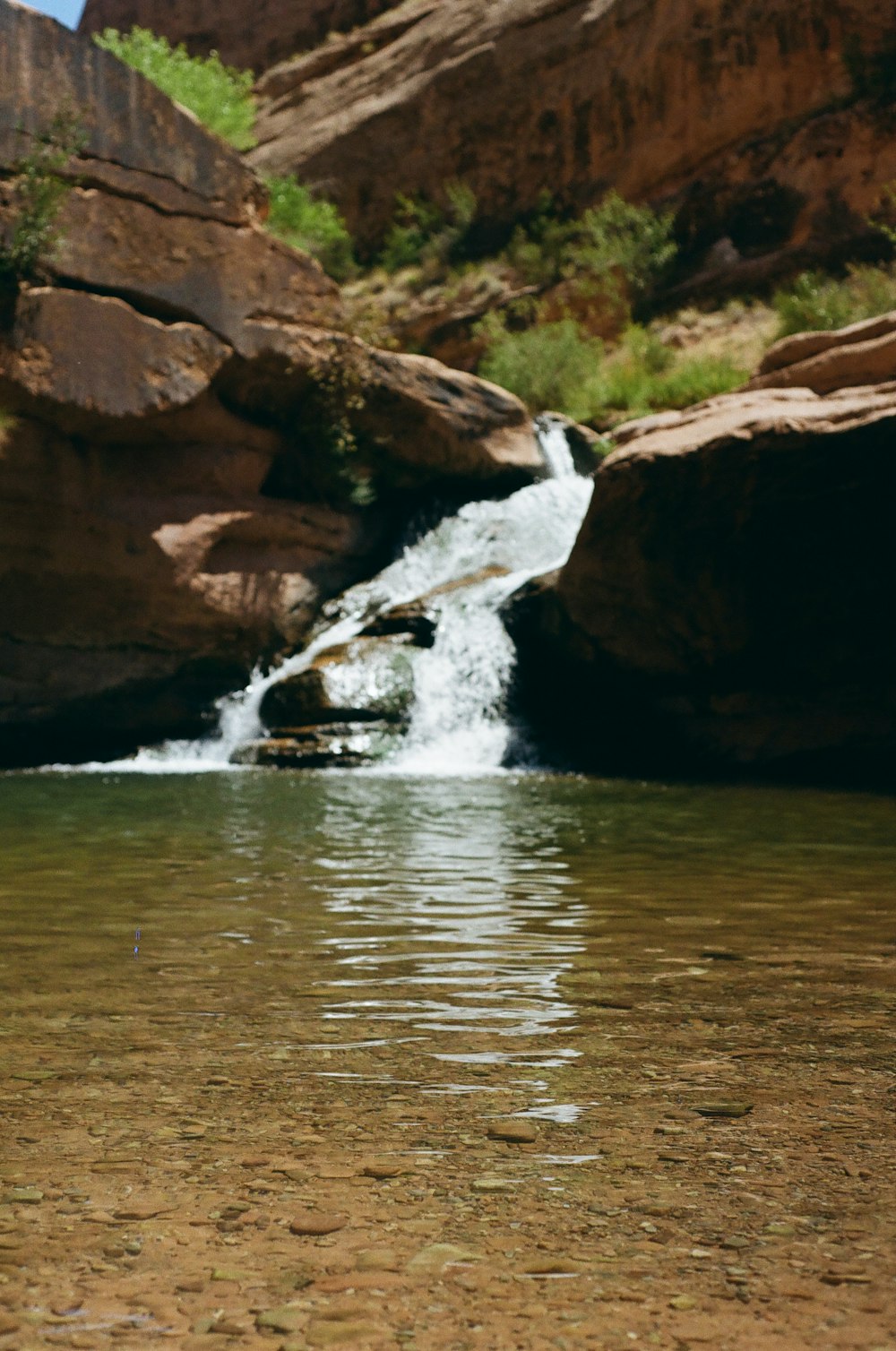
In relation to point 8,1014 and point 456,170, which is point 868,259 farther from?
point 8,1014

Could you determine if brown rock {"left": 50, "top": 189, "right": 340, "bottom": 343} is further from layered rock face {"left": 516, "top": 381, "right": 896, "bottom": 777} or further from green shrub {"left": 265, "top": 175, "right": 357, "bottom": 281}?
layered rock face {"left": 516, "top": 381, "right": 896, "bottom": 777}

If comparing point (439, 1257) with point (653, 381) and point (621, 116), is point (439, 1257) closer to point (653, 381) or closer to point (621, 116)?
point (653, 381)

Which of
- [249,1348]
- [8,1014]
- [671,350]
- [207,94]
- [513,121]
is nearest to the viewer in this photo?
[249,1348]

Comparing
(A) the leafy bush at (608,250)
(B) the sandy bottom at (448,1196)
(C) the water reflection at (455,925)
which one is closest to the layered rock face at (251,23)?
(A) the leafy bush at (608,250)

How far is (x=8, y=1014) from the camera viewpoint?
3322 millimetres

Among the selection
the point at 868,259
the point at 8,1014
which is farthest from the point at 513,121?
the point at 8,1014

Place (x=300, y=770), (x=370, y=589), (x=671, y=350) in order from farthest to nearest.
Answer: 1. (x=671, y=350)
2. (x=370, y=589)
3. (x=300, y=770)

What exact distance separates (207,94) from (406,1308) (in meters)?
19.7

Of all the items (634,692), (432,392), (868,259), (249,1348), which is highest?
(868,259)

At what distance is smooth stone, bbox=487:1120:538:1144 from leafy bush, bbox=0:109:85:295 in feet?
35.6

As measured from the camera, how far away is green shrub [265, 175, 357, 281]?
21.2 meters

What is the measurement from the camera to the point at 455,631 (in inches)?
527

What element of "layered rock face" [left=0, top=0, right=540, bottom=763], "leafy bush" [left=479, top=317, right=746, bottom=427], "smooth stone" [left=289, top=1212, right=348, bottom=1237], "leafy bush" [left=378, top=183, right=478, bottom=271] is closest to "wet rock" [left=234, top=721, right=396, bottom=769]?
"layered rock face" [left=0, top=0, right=540, bottom=763]

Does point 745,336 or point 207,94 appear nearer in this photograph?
point 207,94
